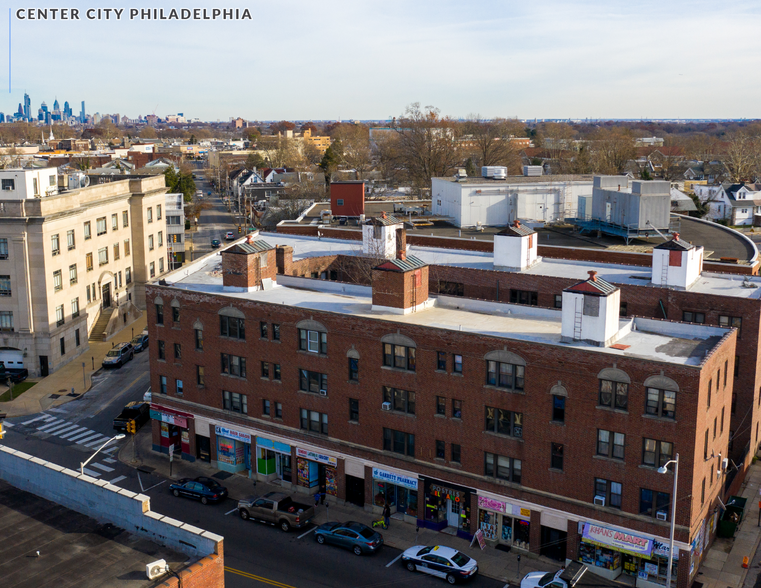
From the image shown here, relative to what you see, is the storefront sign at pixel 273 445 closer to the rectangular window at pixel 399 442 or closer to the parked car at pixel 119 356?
the rectangular window at pixel 399 442

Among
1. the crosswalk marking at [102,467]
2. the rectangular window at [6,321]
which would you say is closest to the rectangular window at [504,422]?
the crosswalk marking at [102,467]

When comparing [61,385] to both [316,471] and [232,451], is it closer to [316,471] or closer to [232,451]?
[232,451]

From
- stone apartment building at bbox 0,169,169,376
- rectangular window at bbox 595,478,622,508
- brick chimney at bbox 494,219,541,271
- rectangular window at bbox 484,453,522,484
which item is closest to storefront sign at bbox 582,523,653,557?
rectangular window at bbox 595,478,622,508

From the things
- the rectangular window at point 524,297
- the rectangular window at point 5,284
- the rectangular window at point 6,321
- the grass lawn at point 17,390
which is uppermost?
the rectangular window at point 524,297

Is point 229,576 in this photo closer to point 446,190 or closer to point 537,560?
point 537,560

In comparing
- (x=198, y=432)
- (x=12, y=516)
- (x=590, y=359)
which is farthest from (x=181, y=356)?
(x=590, y=359)

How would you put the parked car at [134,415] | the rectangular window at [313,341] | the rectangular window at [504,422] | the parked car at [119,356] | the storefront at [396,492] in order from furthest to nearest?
the parked car at [119,356] → the parked car at [134,415] → the rectangular window at [313,341] → the storefront at [396,492] → the rectangular window at [504,422]
